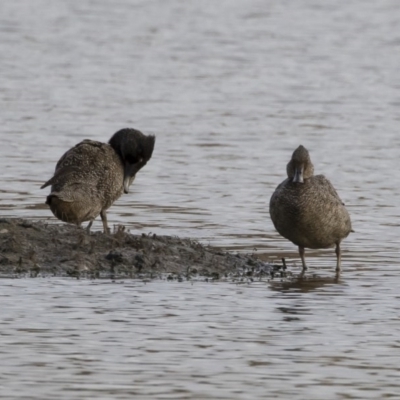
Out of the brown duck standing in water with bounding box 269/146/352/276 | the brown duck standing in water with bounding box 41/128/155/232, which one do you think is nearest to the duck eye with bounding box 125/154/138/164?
the brown duck standing in water with bounding box 41/128/155/232

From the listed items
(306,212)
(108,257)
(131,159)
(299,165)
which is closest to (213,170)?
(131,159)

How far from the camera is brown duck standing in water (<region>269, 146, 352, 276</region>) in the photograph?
1295 centimetres

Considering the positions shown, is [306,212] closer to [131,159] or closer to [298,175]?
[298,175]

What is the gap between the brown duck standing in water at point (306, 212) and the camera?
42.5 ft

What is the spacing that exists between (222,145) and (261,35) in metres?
13.0

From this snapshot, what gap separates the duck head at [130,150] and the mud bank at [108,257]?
1.30m

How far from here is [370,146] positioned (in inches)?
806

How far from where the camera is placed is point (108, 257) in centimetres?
1226

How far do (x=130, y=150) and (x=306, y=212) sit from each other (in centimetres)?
199

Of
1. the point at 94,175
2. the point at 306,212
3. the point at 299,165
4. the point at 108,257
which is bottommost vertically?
the point at 108,257

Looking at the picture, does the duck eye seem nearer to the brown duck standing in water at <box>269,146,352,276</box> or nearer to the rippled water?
the rippled water

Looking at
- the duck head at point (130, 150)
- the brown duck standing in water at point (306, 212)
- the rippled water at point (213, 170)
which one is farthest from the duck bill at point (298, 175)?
the duck head at point (130, 150)

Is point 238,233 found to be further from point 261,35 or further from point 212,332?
point 261,35

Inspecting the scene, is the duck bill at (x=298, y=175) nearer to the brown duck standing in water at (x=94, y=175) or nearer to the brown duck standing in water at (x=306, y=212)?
the brown duck standing in water at (x=306, y=212)
